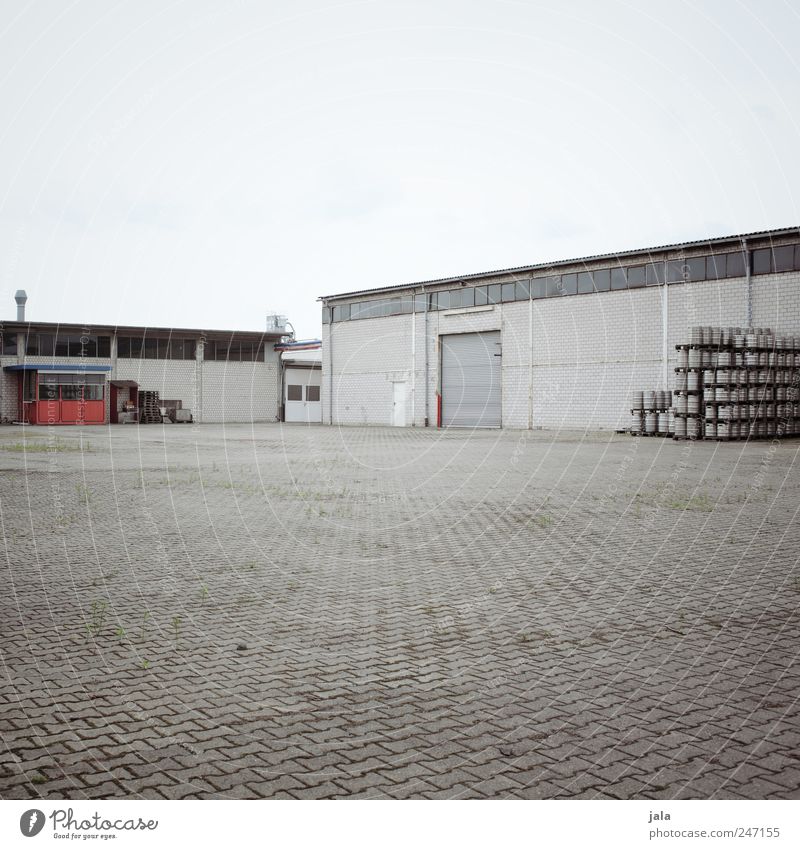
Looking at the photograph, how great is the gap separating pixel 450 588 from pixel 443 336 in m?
42.9

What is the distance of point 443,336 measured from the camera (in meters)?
49.8

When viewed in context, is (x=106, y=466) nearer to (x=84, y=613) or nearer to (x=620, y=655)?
(x=84, y=613)

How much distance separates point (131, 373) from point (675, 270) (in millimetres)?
38199

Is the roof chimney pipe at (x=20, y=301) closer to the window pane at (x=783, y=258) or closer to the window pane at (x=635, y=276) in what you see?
the window pane at (x=635, y=276)

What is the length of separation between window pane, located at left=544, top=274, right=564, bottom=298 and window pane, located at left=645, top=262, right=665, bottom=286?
196 inches

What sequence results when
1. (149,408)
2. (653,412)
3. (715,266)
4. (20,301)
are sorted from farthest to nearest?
(20,301) < (149,408) < (715,266) < (653,412)

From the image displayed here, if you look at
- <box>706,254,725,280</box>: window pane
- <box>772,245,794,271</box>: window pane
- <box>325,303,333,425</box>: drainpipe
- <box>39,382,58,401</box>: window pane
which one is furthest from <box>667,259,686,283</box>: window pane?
<box>39,382,58,401</box>: window pane

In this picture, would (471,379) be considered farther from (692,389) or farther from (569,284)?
(692,389)

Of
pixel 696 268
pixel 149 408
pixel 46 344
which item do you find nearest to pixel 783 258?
pixel 696 268

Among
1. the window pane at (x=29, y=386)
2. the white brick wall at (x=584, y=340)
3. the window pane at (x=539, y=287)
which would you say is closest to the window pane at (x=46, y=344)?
the window pane at (x=29, y=386)

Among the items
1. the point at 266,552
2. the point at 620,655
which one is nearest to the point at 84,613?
the point at 266,552

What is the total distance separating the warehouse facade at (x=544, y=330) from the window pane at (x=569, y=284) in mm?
73

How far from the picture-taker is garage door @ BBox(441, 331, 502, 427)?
46.7 m

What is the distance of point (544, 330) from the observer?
144ft
